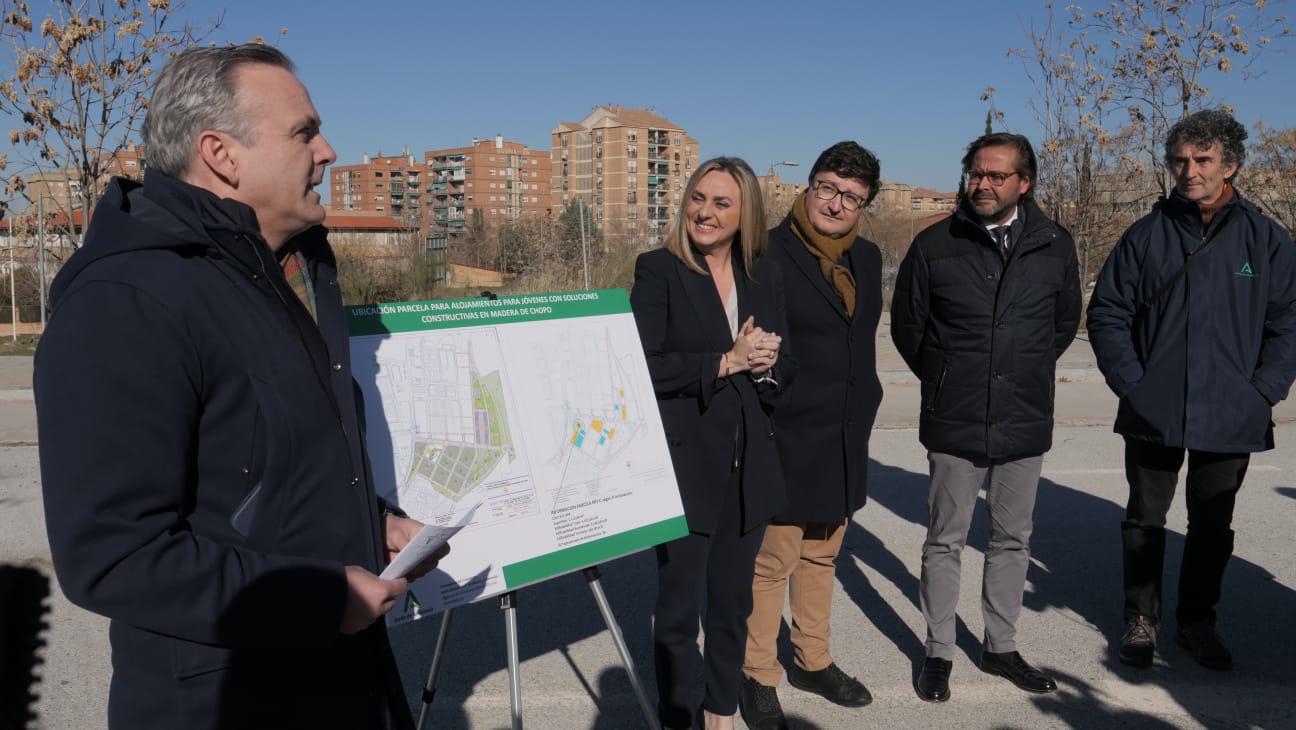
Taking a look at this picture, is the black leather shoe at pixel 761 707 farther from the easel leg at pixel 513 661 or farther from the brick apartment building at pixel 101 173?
the brick apartment building at pixel 101 173

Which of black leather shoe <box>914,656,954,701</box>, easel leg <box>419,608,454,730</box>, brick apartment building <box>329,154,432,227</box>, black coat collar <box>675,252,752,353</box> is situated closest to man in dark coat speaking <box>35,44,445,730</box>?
easel leg <box>419,608,454,730</box>

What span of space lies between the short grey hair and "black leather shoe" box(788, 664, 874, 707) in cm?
309

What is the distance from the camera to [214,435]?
154cm

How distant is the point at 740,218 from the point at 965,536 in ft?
5.53

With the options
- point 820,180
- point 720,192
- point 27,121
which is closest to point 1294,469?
point 820,180

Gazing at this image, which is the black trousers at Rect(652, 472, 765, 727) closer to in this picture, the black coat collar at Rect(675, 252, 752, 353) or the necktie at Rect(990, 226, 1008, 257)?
the black coat collar at Rect(675, 252, 752, 353)

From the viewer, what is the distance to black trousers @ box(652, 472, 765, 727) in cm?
317

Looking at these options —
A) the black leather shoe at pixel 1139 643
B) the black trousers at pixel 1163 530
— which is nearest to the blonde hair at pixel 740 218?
the black trousers at pixel 1163 530

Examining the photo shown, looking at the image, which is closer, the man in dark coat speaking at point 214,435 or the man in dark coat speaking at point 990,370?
the man in dark coat speaking at point 214,435

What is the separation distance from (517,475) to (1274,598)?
4.27 metres

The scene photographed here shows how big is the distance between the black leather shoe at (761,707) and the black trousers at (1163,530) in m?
1.76

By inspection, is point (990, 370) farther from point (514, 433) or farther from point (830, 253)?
point (514, 433)

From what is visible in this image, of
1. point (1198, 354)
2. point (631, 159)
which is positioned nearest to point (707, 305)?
point (1198, 354)

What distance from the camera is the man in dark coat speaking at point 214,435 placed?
1410 mm
